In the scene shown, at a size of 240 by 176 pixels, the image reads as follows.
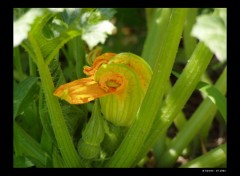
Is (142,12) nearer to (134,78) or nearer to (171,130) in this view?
(171,130)

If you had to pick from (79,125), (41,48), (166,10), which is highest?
(166,10)

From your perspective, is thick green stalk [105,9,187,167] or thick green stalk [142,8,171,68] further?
thick green stalk [142,8,171,68]

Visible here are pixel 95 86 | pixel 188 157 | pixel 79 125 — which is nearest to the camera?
pixel 95 86

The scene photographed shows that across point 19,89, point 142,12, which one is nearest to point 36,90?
point 19,89

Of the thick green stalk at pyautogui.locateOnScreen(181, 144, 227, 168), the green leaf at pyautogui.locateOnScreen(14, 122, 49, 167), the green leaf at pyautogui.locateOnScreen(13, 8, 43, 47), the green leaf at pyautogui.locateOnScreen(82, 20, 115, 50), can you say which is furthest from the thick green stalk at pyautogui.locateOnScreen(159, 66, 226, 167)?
the green leaf at pyautogui.locateOnScreen(13, 8, 43, 47)

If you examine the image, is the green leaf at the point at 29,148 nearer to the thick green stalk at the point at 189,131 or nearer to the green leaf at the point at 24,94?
the green leaf at the point at 24,94

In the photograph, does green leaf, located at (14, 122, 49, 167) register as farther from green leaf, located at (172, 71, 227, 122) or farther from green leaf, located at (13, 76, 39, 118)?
green leaf, located at (172, 71, 227, 122)
